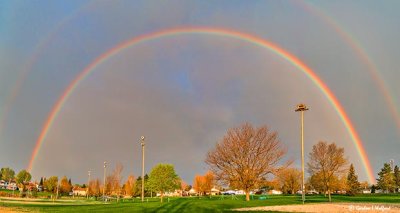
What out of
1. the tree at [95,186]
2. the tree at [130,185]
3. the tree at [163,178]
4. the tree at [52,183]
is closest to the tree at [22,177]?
the tree at [52,183]

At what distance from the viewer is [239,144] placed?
61500 mm

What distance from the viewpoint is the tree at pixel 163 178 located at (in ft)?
271

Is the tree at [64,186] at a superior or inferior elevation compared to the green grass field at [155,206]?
inferior

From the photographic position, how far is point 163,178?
8319 cm

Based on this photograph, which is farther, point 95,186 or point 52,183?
point 52,183

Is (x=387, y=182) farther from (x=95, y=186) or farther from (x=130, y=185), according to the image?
(x=95, y=186)

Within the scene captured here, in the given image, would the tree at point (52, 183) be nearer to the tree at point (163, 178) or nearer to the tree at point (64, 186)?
the tree at point (64, 186)

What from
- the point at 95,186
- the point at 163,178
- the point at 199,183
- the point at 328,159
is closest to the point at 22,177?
the point at 95,186

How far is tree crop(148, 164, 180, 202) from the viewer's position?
3250 inches

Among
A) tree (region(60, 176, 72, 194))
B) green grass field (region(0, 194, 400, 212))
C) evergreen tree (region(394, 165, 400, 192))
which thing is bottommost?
tree (region(60, 176, 72, 194))

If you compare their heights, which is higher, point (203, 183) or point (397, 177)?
point (397, 177)

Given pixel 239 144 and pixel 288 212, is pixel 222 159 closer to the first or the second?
pixel 239 144

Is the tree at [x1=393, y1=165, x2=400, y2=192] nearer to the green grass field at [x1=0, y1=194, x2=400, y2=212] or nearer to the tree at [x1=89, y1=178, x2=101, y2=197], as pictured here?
the green grass field at [x1=0, y1=194, x2=400, y2=212]

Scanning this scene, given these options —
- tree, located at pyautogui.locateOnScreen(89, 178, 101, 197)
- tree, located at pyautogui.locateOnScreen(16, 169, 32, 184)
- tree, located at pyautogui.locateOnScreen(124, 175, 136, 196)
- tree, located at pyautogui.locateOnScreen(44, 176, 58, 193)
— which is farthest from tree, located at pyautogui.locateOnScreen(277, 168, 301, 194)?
tree, located at pyautogui.locateOnScreen(16, 169, 32, 184)
